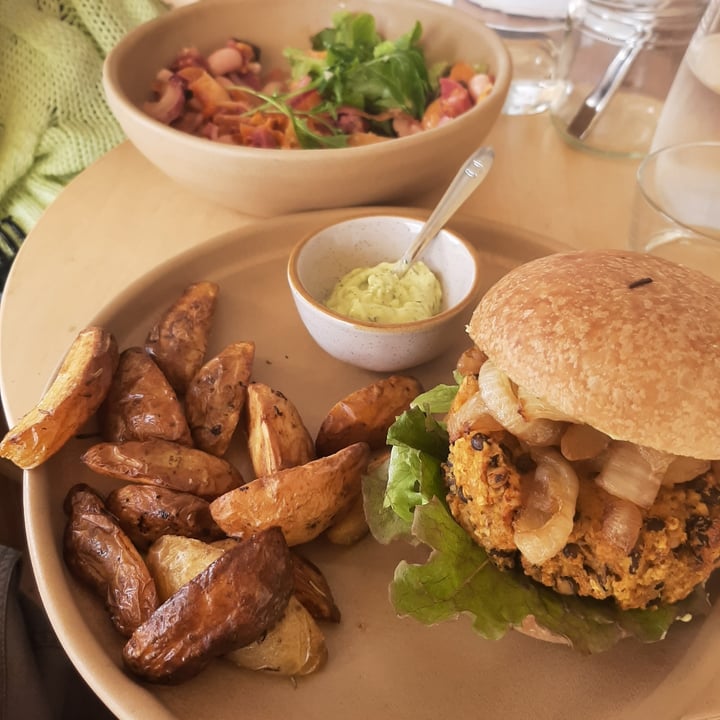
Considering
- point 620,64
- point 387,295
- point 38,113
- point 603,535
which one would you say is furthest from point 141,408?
point 620,64

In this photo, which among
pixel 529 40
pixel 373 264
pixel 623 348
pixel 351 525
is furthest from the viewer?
pixel 529 40

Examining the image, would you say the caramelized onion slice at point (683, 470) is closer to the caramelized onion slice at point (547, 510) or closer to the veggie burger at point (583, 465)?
the veggie burger at point (583, 465)

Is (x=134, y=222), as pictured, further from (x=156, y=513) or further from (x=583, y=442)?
(x=583, y=442)

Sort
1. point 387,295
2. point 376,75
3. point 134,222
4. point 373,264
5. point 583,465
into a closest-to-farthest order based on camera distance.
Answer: point 583,465
point 387,295
point 373,264
point 134,222
point 376,75

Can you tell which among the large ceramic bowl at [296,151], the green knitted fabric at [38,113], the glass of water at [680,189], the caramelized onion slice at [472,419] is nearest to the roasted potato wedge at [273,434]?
the caramelized onion slice at [472,419]

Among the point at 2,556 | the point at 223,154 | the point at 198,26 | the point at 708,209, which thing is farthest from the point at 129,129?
the point at 708,209

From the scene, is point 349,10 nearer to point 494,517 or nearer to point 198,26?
point 198,26
